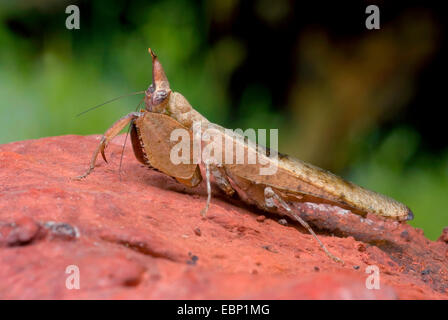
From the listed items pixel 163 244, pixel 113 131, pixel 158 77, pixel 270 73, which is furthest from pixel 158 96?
pixel 270 73

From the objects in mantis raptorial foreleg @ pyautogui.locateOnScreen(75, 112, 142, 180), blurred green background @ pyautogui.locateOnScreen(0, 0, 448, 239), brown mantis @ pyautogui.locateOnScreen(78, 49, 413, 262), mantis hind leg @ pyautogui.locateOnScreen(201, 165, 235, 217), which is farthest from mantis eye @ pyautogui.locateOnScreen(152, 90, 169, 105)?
blurred green background @ pyautogui.locateOnScreen(0, 0, 448, 239)

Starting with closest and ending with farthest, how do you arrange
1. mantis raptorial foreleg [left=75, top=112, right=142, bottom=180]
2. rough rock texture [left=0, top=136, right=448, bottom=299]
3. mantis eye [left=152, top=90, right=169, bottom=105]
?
rough rock texture [left=0, top=136, right=448, bottom=299] < mantis raptorial foreleg [left=75, top=112, right=142, bottom=180] < mantis eye [left=152, top=90, right=169, bottom=105]

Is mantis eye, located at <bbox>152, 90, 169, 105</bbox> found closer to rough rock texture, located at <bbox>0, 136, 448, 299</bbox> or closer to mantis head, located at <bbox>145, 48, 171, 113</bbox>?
mantis head, located at <bbox>145, 48, 171, 113</bbox>

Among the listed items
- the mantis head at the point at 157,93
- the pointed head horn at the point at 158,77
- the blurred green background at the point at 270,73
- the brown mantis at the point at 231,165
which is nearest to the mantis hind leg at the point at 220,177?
the brown mantis at the point at 231,165

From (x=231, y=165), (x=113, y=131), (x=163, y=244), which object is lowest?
(x=163, y=244)

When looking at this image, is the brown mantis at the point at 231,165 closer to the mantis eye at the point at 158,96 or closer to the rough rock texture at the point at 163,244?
the mantis eye at the point at 158,96

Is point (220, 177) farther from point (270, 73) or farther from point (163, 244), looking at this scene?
point (270, 73)

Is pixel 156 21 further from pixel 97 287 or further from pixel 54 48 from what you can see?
pixel 97 287
